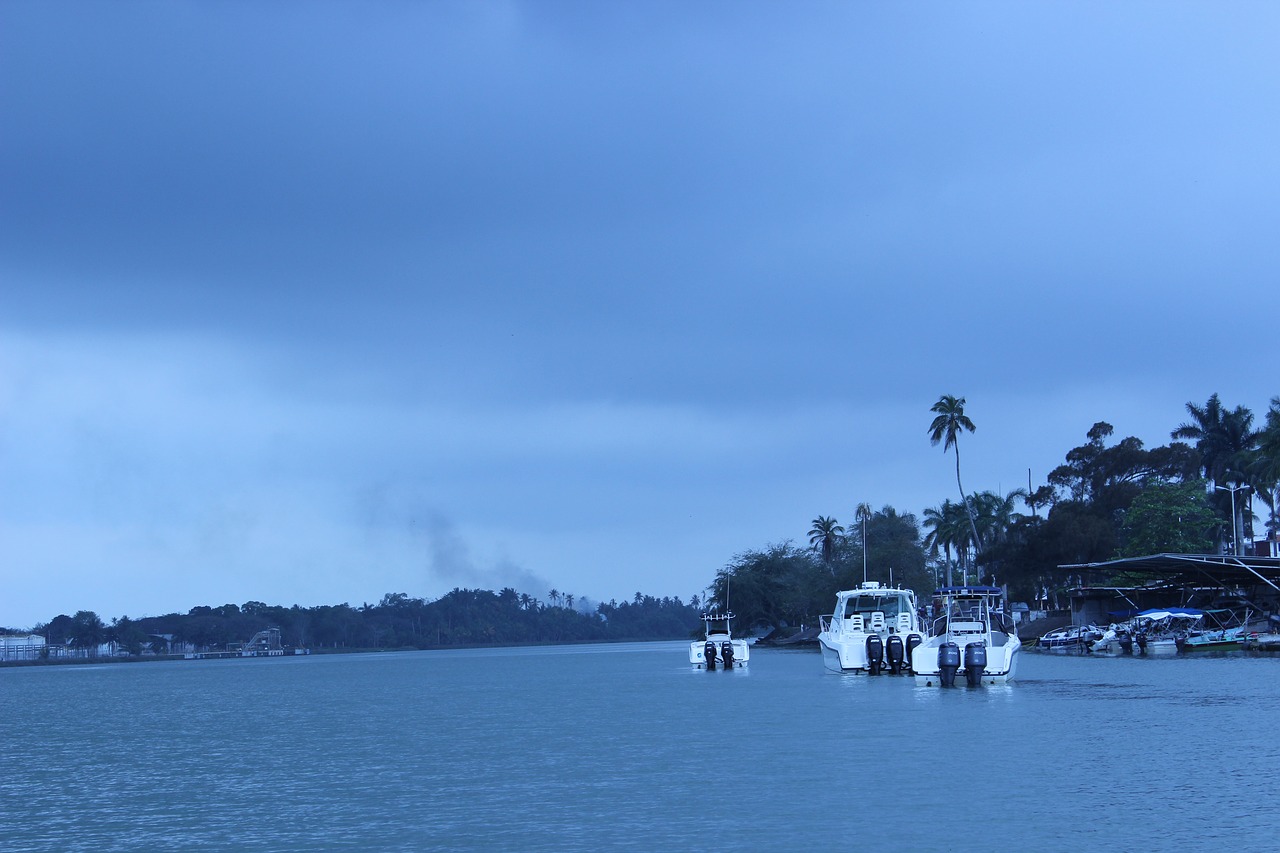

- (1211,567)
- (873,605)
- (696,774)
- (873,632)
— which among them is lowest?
(696,774)

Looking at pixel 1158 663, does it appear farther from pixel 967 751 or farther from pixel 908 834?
pixel 908 834

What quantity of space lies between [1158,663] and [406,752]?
53656 mm

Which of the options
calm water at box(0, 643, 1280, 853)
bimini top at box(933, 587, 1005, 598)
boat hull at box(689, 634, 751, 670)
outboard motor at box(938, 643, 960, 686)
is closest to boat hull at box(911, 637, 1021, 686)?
outboard motor at box(938, 643, 960, 686)

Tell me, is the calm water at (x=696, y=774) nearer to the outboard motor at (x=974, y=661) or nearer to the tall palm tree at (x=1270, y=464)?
the outboard motor at (x=974, y=661)

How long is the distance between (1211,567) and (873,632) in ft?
107

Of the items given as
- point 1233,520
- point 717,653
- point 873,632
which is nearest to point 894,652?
point 873,632

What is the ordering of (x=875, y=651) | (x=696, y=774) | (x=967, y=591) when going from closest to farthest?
1. (x=696, y=774)
2. (x=875, y=651)
3. (x=967, y=591)

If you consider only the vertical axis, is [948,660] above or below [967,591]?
below

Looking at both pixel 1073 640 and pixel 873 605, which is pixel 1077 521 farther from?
pixel 873 605

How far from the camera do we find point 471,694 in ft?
244

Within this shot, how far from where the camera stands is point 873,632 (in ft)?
221

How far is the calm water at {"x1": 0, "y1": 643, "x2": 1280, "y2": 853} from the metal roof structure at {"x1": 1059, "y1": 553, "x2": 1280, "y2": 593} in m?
26.7

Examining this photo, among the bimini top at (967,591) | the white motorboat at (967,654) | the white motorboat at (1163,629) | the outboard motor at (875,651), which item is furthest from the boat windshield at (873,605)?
the white motorboat at (1163,629)

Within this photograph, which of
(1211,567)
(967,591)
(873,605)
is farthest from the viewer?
(1211,567)
